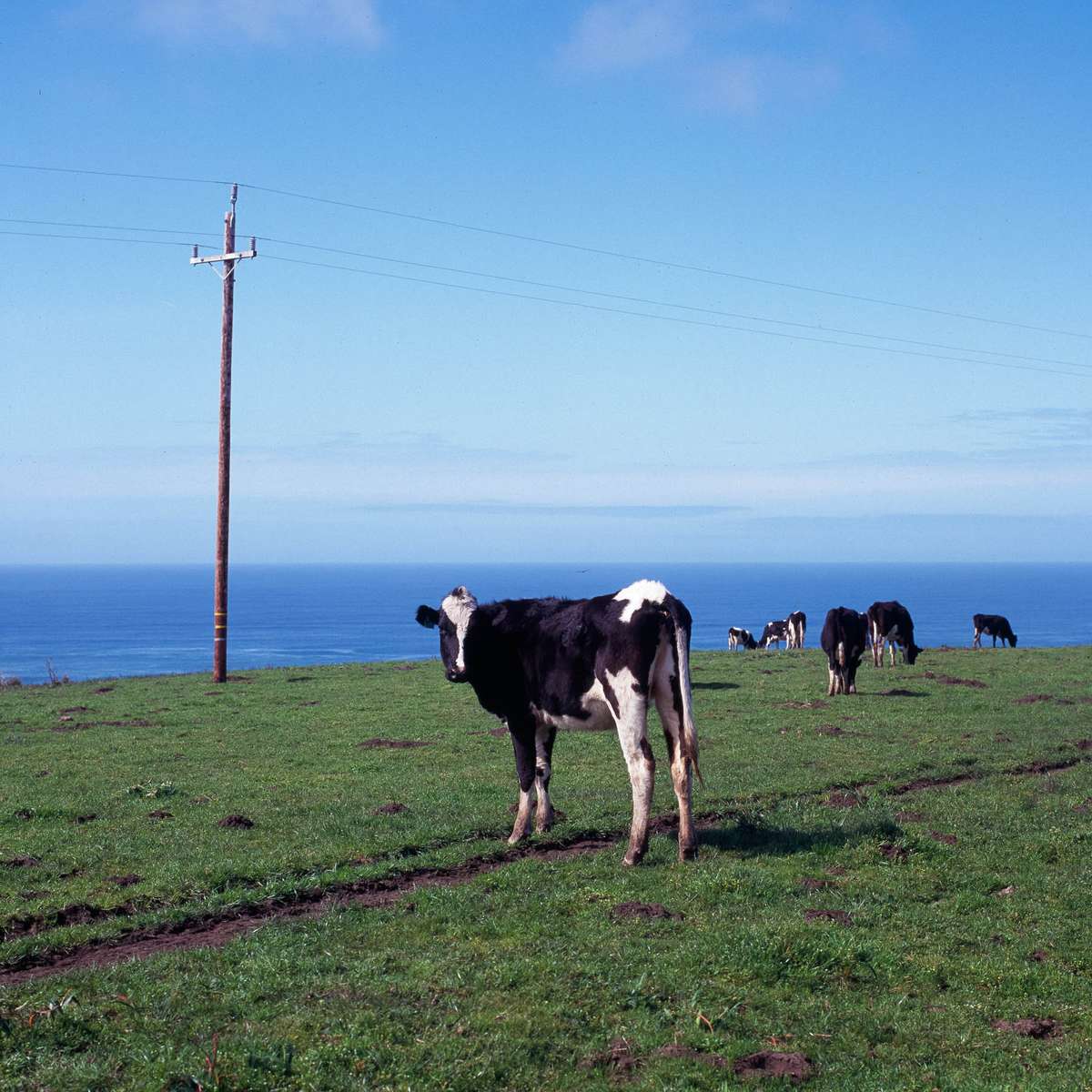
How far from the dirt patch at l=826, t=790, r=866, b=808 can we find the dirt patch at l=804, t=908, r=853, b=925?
4950 mm

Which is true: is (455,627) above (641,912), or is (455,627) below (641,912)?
above

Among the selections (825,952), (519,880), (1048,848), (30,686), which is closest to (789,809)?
(1048,848)

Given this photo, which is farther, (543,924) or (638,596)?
(638,596)

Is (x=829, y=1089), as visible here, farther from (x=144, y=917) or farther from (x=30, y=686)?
(x=30, y=686)

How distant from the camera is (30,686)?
35.3m

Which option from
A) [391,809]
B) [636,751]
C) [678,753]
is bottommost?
[391,809]

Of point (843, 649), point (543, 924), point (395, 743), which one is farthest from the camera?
point (843, 649)

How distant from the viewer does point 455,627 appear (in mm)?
13484

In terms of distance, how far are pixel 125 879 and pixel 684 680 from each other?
6.12m

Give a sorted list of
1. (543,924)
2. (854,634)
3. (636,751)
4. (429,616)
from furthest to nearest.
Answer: (854,634) → (429,616) → (636,751) → (543,924)

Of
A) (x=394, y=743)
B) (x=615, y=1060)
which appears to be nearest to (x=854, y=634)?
(x=394, y=743)

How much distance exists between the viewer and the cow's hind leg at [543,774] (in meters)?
13.1

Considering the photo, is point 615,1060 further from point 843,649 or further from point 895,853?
point 843,649

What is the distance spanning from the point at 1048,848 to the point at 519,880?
5970 mm
